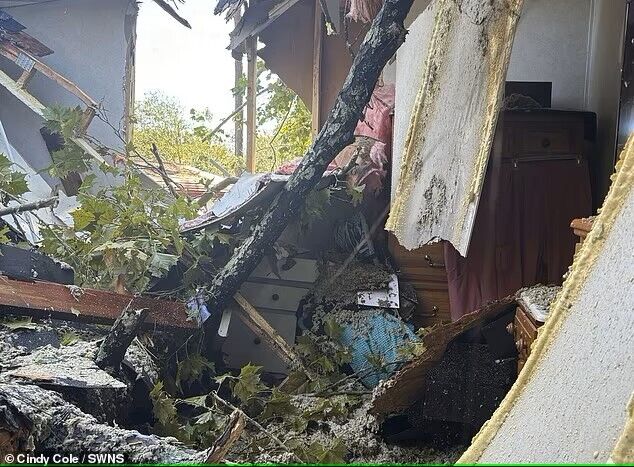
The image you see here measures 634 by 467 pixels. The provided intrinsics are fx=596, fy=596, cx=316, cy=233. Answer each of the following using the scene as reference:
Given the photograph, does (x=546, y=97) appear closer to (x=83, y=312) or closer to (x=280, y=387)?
(x=280, y=387)

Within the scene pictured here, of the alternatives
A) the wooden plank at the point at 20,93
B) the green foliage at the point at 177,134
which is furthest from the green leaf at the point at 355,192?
the green foliage at the point at 177,134

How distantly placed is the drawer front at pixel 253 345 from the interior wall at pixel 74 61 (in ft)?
15.7

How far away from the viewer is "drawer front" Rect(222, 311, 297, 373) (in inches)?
174

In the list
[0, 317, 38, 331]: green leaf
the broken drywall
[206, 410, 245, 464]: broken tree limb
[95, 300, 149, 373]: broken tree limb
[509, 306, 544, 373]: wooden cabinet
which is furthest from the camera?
[0, 317, 38, 331]: green leaf

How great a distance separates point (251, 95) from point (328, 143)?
13.4ft

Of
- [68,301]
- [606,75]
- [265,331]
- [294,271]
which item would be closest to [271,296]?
[294,271]

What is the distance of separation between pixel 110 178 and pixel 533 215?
6.23m

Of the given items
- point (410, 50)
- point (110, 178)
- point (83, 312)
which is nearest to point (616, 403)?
point (410, 50)

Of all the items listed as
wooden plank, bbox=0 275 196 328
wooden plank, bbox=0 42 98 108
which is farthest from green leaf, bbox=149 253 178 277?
wooden plank, bbox=0 42 98 108

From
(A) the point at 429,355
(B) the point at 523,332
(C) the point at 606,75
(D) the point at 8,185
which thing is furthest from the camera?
(C) the point at 606,75

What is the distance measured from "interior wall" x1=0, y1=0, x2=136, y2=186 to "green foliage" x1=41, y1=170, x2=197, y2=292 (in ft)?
15.5

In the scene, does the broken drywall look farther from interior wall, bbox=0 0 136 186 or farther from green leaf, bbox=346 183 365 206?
interior wall, bbox=0 0 136 186

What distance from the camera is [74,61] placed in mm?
8523

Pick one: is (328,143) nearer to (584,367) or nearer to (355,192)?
(355,192)
